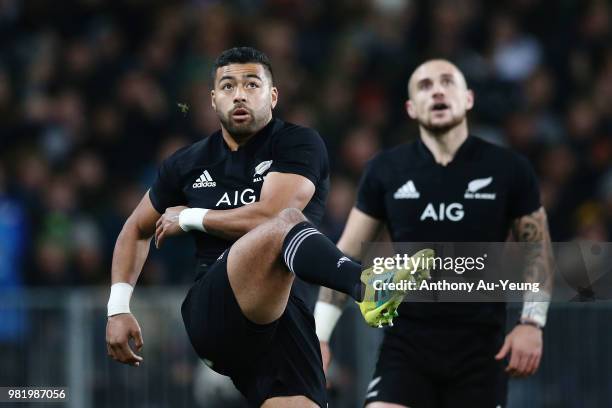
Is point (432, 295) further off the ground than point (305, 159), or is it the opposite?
point (305, 159)

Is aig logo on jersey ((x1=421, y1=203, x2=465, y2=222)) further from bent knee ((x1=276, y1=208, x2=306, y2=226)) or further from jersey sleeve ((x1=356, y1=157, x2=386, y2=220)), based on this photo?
bent knee ((x1=276, y1=208, x2=306, y2=226))

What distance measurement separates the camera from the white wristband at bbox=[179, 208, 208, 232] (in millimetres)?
6039

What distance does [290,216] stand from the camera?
18.1 ft

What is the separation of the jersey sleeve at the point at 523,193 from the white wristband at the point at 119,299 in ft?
7.02

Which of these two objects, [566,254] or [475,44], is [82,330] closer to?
[566,254]

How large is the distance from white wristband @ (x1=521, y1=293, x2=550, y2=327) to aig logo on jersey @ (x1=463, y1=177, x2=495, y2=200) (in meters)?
0.61

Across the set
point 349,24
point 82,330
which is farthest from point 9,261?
point 349,24

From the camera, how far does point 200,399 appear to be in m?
10.2

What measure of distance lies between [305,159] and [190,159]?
63 cm

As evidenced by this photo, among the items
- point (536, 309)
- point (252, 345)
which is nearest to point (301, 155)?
point (252, 345)

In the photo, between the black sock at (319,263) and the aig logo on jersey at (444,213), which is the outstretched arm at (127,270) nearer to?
the black sock at (319,263)

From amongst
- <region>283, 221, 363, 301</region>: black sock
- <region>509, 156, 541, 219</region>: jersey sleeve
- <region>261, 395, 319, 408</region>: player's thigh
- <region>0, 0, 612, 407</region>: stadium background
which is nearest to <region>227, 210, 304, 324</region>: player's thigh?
<region>283, 221, 363, 301</region>: black sock

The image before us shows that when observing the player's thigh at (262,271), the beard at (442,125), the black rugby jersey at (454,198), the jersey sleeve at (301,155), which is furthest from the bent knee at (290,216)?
the beard at (442,125)

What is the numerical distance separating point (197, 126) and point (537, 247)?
18.0ft
